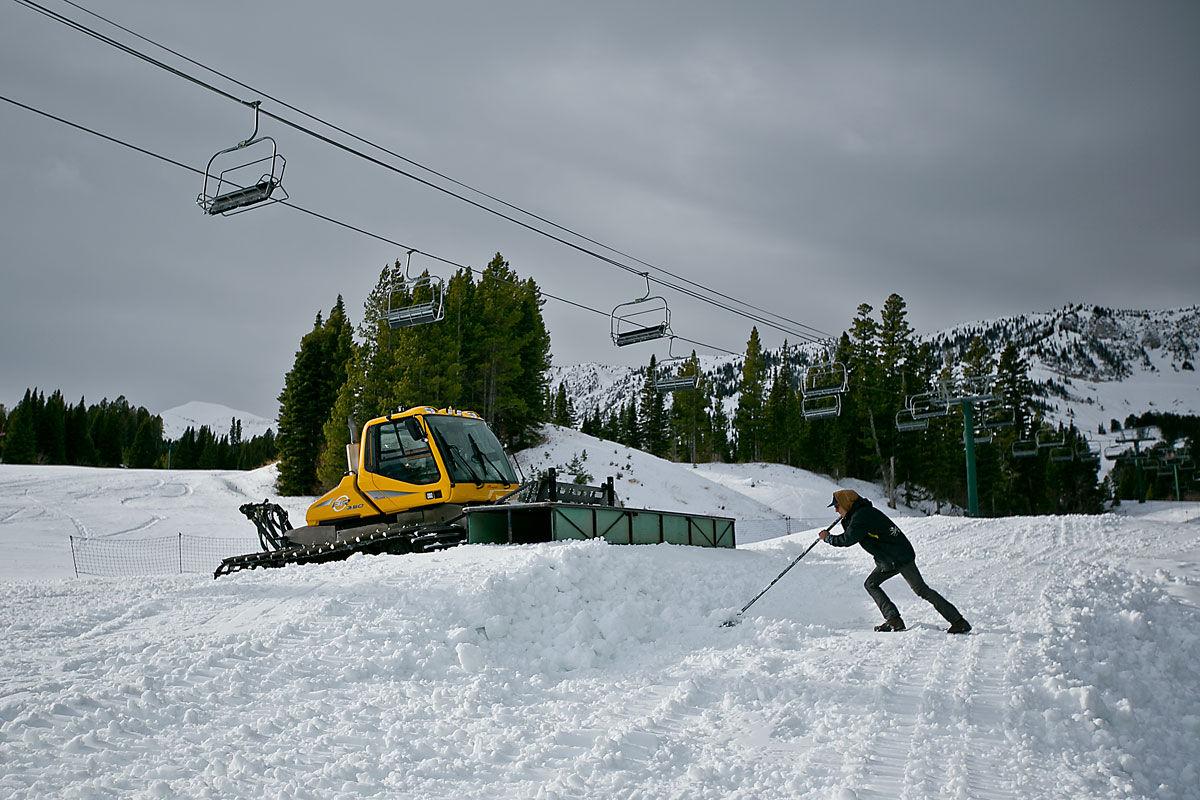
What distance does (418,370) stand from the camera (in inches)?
1439

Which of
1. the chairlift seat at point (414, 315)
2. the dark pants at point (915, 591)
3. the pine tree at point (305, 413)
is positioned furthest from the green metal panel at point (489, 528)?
the pine tree at point (305, 413)

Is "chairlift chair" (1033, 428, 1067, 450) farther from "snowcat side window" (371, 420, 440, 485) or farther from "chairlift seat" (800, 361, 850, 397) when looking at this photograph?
"snowcat side window" (371, 420, 440, 485)

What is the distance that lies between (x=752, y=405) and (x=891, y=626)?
194ft

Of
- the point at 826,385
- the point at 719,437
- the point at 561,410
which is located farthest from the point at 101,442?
the point at 826,385

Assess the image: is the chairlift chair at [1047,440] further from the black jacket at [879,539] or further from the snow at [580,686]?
the black jacket at [879,539]

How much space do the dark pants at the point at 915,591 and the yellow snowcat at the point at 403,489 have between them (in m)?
7.21

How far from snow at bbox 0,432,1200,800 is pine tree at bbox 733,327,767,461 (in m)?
50.9

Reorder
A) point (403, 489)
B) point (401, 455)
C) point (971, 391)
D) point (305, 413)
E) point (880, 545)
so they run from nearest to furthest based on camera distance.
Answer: point (880, 545) < point (403, 489) < point (401, 455) < point (971, 391) < point (305, 413)

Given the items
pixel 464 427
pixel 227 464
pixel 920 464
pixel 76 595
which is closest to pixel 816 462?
pixel 920 464

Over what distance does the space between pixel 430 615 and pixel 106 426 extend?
9574cm

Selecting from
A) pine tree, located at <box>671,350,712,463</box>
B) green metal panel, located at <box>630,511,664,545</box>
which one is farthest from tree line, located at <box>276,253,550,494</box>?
green metal panel, located at <box>630,511,664,545</box>

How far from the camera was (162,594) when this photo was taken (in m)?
10.3

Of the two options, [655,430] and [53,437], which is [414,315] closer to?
[655,430]

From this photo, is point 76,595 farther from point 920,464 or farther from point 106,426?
point 106,426
